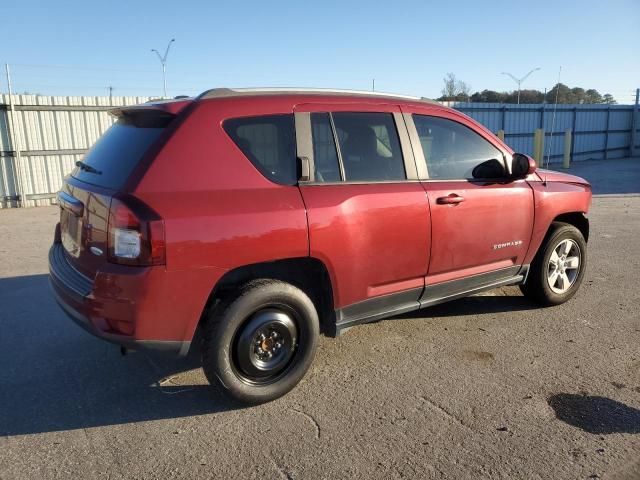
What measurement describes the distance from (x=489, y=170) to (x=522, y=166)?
0.98 feet

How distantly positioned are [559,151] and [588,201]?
21.5 m

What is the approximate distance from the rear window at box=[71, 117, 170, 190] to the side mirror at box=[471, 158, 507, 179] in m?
2.46

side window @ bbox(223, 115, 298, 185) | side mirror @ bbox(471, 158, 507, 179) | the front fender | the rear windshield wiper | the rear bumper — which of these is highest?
side window @ bbox(223, 115, 298, 185)

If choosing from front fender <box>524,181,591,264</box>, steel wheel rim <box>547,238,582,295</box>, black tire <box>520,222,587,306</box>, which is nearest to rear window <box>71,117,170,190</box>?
front fender <box>524,181,591,264</box>

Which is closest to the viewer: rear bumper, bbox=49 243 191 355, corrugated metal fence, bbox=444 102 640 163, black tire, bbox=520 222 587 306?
rear bumper, bbox=49 243 191 355

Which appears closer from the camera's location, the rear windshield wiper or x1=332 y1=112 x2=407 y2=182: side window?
the rear windshield wiper

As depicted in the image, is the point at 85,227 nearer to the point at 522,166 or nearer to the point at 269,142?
the point at 269,142

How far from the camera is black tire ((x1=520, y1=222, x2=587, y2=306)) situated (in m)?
4.72

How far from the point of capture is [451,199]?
12.7 feet

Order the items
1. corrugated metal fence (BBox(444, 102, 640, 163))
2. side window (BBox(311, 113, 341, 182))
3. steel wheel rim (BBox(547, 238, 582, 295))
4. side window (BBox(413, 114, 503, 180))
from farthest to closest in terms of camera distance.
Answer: corrugated metal fence (BBox(444, 102, 640, 163)) < steel wheel rim (BBox(547, 238, 582, 295)) < side window (BBox(413, 114, 503, 180)) < side window (BBox(311, 113, 341, 182))

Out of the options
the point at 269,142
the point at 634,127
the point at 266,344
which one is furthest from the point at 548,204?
the point at 634,127

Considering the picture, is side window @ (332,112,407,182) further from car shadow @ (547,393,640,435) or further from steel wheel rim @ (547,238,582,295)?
steel wheel rim @ (547,238,582,295)

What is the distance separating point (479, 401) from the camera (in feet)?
10.7

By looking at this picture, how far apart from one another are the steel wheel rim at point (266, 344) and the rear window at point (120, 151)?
3.74 feet
